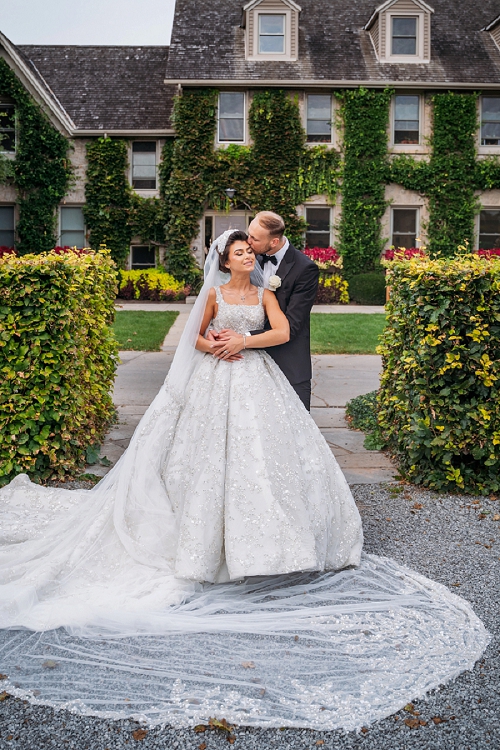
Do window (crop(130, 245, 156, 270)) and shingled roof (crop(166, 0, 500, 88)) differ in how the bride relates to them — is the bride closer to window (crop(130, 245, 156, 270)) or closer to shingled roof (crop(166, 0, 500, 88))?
shingled roof (crop(166, 0, 500, 88))

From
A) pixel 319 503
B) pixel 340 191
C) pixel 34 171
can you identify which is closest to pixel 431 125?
pixel 340 191

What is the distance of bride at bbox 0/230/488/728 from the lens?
2889 millimetres

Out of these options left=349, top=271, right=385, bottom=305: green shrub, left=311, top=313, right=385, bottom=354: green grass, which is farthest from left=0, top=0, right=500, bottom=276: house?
left=311, top=313, right=385, bottom=354: green grass

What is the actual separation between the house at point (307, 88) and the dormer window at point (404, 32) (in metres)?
0.03

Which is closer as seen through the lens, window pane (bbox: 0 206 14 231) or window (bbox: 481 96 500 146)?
window (bbox: 481 96 500 146)

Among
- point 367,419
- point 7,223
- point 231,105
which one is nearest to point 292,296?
point 367,419

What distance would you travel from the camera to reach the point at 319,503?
4.00m

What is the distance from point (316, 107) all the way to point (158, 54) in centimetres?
619

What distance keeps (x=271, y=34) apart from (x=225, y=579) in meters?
20.7

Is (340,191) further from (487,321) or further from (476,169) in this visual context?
(487,321)

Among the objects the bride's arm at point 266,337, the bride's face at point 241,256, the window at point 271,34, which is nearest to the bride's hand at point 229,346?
the bride's arm at point 266,337

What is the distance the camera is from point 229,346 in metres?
4.05

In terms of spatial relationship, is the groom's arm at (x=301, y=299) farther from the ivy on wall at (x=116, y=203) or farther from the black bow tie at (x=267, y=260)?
the ivy on wall at (x=116, y=203)

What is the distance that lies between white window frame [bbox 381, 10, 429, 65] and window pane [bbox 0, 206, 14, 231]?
37.9ft
